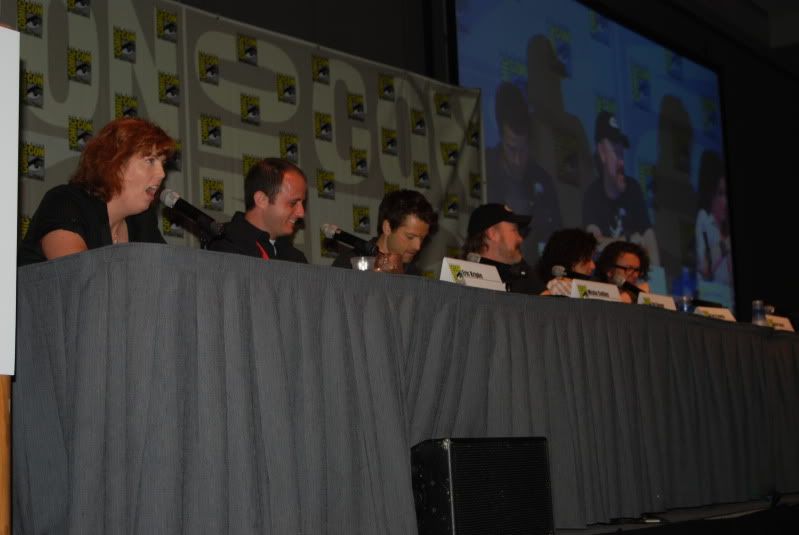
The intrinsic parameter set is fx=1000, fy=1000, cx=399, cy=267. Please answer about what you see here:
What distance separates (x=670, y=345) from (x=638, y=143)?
11.3 feet

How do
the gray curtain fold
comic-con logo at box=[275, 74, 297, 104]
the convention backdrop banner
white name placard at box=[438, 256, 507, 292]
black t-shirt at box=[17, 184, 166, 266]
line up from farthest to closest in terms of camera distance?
comic-con logo at box=[275, 74, 297, 104] → the convention backdrop banner → white name placard at box=[438, 256, 507, 292] → black t-shirt at box=[17, 184, 166, 266] → the gray curtain fold

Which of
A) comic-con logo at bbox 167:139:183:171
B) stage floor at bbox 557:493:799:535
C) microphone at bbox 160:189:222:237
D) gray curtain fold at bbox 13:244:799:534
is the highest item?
comic-con logo at bbox 167:139:183:171

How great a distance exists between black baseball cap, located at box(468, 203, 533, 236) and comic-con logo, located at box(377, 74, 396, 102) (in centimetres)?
85

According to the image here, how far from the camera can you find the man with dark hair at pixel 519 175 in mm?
5359

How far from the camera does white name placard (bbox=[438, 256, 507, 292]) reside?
2.74 meters

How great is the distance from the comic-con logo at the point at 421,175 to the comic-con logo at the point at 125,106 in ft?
5.14

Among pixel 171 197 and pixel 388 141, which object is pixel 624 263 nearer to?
pixel 388 141

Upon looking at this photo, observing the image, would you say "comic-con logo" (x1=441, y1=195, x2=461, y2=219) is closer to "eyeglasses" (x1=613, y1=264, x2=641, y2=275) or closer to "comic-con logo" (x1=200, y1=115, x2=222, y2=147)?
"eyeglasses" (x1=613, y1=264, x2=641, y2=275)

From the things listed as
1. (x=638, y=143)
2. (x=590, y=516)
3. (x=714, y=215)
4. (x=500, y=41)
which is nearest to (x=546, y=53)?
(x=500, y=41)

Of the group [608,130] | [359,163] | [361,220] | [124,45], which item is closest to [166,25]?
[124,45]

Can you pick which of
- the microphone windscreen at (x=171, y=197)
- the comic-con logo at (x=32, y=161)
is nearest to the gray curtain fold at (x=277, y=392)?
the microphone windscreen at (x=171, y=197)

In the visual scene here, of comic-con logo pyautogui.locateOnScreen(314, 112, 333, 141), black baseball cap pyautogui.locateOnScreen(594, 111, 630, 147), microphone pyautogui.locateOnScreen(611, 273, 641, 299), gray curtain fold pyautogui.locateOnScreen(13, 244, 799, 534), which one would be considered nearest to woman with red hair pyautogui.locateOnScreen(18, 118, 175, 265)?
gray curtain fold pyautogui.locateOnScreen(13, 244, 799, 534)

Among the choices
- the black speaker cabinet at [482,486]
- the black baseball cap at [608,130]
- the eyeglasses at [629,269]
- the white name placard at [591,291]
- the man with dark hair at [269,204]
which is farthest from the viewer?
the black baseball cap at [608,130]

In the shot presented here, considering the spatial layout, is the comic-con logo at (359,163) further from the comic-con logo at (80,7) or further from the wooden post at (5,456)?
the wooden post at (5,456)
